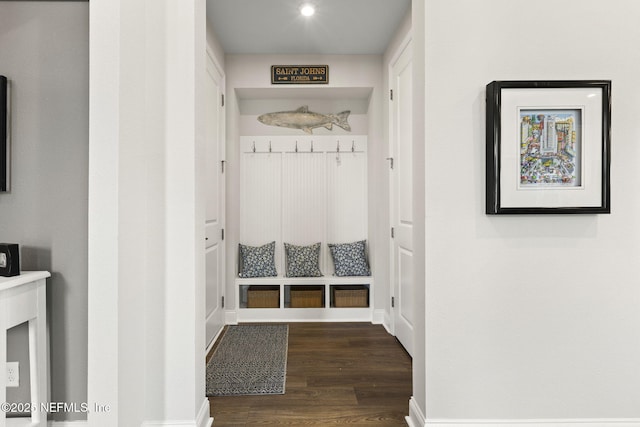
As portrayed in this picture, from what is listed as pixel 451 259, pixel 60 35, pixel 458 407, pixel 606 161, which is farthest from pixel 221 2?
pixel 458 407

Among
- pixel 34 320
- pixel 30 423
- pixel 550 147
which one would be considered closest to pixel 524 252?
pixel 550 147

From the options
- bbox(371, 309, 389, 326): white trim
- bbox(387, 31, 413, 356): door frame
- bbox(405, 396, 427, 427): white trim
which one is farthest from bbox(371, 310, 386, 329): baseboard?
bbox(405, 396, 427, 427): white trim

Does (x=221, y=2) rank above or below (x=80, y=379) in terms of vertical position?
above

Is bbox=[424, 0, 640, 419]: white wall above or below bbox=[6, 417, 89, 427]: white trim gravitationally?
above

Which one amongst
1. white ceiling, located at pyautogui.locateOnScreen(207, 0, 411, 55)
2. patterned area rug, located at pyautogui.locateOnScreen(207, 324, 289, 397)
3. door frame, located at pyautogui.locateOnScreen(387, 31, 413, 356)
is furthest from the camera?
door frame, located at pyautogui.locateOnScreen(387, 31, 413, 356)

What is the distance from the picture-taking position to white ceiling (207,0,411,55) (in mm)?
3092

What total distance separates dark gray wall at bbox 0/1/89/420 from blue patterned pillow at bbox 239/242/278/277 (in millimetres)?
2291

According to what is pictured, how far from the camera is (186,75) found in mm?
1892

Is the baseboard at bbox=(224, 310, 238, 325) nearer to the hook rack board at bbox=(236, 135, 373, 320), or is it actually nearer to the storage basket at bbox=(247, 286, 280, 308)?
the storage basket at bbox=(247, 286, 280, 308)

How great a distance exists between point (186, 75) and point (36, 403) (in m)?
1.56

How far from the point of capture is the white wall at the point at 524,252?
1.85m

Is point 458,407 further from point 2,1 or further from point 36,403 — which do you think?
point 2,1

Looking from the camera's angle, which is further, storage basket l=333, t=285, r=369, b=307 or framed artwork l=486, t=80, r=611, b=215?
storage basket l=333, t=285, r=369, b=307

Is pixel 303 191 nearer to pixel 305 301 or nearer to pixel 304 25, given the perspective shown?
pixel 305 301
